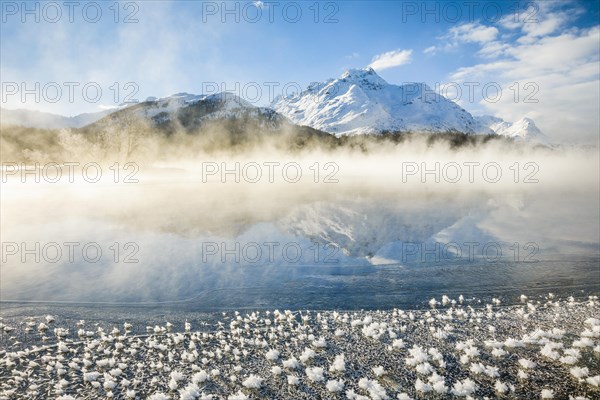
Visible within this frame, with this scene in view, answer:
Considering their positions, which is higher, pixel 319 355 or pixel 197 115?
pixel 197 115

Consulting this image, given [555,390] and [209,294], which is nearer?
[555,390]

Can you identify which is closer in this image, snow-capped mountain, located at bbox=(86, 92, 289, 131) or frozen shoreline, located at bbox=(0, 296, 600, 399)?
frozen shoreline, located at bbox=(0, 296, 600, 399)

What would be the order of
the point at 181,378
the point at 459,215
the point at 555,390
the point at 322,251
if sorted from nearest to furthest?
the point at 555,390 < the point at 181,378 < the point at 322,251 < the point at 459,215

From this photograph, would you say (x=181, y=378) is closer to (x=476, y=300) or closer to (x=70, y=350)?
(x=70, y=350)

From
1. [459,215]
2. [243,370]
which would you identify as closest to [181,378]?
[243,370]

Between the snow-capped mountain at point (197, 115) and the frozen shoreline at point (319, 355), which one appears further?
the snow-capped mountain at point (197, 115)

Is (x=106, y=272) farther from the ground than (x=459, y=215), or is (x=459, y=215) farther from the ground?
(x=459, y=215)

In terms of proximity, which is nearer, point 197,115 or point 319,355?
point 319,355

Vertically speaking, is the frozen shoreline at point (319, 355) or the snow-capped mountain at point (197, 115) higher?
the snow-capped mountain at point (197, 115)
